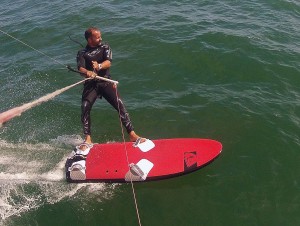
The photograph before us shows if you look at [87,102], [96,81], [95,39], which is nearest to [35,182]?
[87,102]

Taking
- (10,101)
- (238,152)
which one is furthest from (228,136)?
(10,101)

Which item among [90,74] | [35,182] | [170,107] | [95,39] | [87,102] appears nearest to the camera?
[90,74]

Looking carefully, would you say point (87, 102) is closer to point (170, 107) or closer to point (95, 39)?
point (95, 39)

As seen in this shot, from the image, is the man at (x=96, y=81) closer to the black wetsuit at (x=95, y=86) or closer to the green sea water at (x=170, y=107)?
the black wetsuit at (x=95, y=86)

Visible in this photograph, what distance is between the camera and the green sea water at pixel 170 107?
29.4 feet

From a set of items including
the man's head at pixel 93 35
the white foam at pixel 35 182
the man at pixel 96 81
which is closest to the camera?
the white foam at pixel 35 182

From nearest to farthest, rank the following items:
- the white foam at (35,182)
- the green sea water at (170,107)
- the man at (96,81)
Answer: the green sea water at (170,107), the white foam at (35,182), the man at (96,81)

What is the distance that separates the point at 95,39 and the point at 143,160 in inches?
147

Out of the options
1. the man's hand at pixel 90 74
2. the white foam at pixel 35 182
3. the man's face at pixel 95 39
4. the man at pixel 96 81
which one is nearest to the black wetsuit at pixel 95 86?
the man at pixel 96 81

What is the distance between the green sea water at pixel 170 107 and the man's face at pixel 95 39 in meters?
3.30

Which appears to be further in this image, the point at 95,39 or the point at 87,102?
the point at 87,102

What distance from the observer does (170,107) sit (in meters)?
12.4

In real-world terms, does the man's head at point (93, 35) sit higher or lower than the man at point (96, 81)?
higher

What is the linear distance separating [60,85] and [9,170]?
5.03 meters
